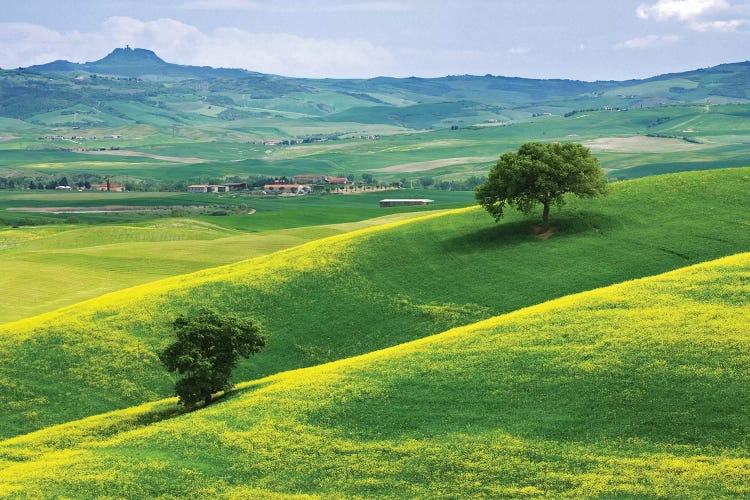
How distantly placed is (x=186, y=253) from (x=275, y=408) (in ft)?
244

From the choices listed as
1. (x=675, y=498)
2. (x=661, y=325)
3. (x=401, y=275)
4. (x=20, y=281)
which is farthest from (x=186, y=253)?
(x=675, y=498)

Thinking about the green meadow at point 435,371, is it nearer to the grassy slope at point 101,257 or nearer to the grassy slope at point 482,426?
the grassy slope at point 482,426

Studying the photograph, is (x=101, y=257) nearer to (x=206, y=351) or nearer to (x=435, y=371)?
(x=206, y=351)

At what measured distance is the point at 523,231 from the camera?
89438mm

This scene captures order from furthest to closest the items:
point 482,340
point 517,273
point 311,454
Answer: point 517,273
point 482,340
point 311,454

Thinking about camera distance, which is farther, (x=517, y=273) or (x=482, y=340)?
(x=517, y=273)

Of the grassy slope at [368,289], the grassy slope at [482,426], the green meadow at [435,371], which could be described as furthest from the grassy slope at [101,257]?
the grassy slope at [482,426]

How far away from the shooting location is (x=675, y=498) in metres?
36.2

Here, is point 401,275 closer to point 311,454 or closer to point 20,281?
point 311,454

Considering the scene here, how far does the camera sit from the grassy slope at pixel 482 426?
130 feet

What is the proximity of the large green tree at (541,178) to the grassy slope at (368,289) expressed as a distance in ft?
9.57

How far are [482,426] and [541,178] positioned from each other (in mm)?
45225

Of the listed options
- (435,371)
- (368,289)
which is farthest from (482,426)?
(368,289)

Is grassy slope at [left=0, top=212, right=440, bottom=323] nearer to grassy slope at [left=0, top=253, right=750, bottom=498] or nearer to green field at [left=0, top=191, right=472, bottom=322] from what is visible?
green field at [left=0, top=191, right=472, bottom=322]
